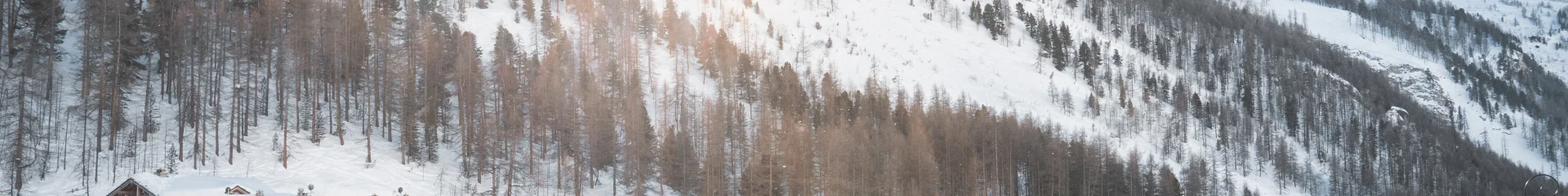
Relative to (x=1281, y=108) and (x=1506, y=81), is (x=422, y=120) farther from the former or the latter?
(x=1506, y=81)

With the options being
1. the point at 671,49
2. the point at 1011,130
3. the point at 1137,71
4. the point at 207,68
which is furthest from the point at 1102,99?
the point at 207,68

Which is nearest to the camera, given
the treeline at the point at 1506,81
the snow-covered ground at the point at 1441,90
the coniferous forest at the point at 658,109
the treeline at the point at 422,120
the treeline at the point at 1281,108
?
the treeline at the point at 422,120

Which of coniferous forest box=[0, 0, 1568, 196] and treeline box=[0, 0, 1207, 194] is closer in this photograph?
treeline box=[0, 0, 1207, 194]

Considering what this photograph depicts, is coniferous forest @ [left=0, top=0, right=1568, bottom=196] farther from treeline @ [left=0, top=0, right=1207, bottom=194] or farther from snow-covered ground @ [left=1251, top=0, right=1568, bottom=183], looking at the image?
snow-covered ground @ [left=1251, top=0, right=1568, bottom=183]

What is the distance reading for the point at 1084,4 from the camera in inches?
5984

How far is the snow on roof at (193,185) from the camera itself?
127 feet

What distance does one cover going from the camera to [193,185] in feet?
130

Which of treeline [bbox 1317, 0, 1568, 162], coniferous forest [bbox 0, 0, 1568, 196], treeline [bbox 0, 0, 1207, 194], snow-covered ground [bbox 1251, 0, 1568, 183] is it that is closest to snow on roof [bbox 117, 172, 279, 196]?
coniferous forest [bbox 0, 0, 1568, 196]

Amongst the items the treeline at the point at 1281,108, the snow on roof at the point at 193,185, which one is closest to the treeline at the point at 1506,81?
the treeline at the point at 1281,108

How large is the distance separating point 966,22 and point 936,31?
10309 mm

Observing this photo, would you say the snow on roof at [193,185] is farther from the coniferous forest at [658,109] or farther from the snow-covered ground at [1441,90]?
the snow-covered ground at [1441,90]

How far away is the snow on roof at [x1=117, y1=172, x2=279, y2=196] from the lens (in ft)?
127

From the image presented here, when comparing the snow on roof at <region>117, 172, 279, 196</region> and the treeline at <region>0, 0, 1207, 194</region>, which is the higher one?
the treeline at <region>0, 0, 1207, 194</region>

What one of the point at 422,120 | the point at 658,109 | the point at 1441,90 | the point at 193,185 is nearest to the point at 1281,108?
the point at 1441,90
